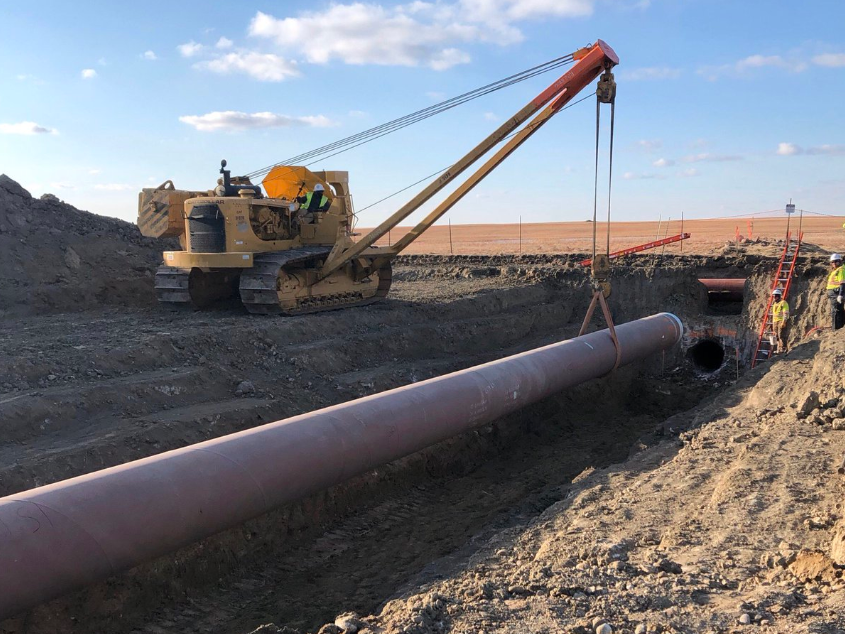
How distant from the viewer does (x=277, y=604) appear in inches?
247

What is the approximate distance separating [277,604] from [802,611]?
13.6 ft

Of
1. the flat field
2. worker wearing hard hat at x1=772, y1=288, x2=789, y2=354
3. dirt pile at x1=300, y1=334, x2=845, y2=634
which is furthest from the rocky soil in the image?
the flat field

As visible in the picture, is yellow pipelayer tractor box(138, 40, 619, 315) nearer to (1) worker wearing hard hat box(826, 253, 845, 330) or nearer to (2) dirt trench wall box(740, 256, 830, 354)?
(1) worker wearing hard hat box(826, 253, 845, 330)

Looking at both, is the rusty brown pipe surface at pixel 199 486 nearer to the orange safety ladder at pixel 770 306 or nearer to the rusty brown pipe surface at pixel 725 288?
the orange safety ladder at pixel 770 306

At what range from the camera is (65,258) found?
1877cm

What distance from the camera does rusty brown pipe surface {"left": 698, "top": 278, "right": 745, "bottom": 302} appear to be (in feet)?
53.6

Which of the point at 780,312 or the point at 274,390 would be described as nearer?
the point at 274,390

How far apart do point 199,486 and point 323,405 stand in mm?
5276

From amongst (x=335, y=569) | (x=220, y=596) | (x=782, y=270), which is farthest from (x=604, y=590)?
(x=782, y=270)

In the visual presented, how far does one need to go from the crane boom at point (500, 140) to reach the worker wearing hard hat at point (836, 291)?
18.5 feet

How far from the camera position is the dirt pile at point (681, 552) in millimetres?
4312

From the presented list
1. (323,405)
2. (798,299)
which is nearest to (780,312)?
(798,299)

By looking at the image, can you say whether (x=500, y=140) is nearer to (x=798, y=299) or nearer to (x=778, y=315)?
(x=778, y=315)

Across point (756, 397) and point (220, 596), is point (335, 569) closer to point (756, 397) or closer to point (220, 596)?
point (220, 596)
